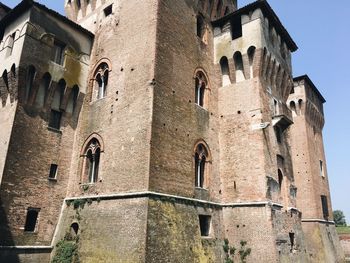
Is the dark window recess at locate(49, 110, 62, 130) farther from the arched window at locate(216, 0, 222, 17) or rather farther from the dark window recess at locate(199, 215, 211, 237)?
the arched window at locate(216, 0, 222, 17)

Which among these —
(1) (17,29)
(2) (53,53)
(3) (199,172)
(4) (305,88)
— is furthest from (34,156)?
(4) (305,88)

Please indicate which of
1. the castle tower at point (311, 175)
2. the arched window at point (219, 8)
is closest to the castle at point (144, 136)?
the arched window at point (219, 8)

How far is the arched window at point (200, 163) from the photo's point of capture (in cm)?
1499

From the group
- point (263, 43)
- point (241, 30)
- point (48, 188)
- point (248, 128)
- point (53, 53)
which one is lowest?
point (48, 188)

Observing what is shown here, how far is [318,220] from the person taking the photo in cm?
2405

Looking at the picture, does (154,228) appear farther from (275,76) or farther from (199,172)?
(275,76)

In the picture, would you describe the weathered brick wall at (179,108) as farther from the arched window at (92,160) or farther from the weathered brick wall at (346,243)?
the weathered brick wall at (346,243)

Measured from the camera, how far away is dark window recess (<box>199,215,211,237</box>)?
14375 mm

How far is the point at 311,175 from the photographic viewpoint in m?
25.0

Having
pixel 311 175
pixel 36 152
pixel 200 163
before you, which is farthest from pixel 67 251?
pixel 311 175

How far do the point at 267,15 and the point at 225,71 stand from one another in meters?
3.96

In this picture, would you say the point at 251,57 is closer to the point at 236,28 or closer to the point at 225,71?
the point at 225,71

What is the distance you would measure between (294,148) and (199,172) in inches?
563

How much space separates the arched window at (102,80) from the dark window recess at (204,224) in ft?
25.2
